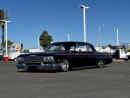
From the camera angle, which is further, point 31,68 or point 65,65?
point 31,68

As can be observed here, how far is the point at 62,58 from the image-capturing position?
770 inches

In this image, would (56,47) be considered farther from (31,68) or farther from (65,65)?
(31,68)

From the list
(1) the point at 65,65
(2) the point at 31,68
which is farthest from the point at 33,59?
(1) the point at 65,65

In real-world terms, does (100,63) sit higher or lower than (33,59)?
lower

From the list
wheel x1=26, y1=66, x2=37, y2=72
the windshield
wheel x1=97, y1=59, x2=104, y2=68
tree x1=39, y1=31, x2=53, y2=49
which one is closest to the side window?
the windshield

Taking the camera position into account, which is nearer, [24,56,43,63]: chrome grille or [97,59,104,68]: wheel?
[24,56,43,63]: chrome grille

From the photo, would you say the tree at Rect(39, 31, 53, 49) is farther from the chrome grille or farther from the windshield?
the chrome grille

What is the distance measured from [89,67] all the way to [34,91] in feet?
42.0

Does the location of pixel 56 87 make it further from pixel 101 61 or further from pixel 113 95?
pixel 101 61

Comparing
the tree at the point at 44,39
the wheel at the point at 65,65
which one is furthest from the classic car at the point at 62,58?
the tree at the point at 44,39

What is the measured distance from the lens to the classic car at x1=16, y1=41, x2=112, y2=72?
62.6 ft

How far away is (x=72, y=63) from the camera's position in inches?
806

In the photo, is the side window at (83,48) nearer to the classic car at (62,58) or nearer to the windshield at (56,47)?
the classic car at (62,58)

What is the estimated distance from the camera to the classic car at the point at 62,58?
62.6 feet
